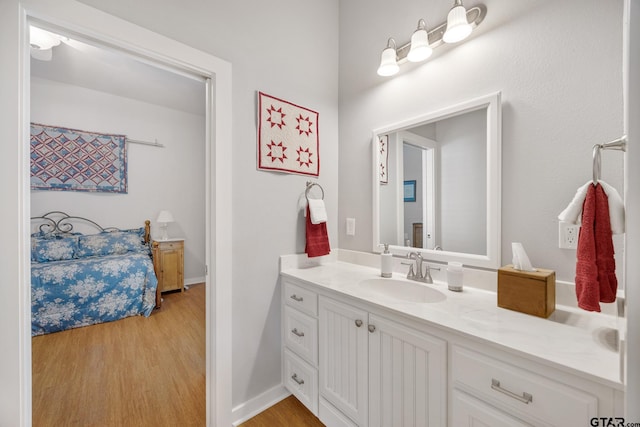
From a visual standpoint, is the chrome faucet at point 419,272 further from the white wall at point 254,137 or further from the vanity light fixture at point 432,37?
the vanity light fixture at point 432,37

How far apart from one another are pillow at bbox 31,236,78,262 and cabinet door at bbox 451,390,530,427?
13.8 feet

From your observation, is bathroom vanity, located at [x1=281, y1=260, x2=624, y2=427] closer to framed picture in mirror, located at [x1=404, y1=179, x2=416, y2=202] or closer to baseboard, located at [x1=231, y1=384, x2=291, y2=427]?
baseboard, located at [x1=231, y1=384, x2=291, y2=427]

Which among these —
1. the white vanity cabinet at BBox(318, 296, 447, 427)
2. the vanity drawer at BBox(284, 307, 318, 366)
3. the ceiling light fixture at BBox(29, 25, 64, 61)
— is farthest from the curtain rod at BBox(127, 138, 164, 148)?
the white vanity cabinet at BBox(318, 296, 447, 427)

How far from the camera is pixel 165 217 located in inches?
154

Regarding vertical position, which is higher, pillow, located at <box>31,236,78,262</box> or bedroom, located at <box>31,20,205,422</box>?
bedroom, located at <box>31,20,205,422</box>

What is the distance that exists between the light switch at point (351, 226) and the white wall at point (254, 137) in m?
0.39

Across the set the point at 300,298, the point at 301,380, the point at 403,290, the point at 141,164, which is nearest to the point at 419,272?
the point at 403,290

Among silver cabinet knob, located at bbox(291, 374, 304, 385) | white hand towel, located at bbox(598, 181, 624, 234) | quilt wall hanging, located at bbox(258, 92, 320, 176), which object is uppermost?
quilt wall hanging, located at bbox(258, 92, 320, 176)

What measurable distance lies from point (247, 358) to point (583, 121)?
2.01 metres

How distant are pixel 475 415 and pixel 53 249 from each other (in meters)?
4.31

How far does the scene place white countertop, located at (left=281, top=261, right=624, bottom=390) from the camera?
674mm

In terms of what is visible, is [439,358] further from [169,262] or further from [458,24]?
[169,262]

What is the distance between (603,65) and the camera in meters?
0.97

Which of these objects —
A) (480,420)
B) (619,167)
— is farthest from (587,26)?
(480,420)
